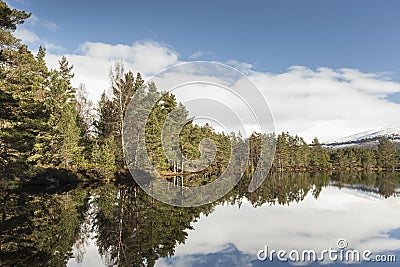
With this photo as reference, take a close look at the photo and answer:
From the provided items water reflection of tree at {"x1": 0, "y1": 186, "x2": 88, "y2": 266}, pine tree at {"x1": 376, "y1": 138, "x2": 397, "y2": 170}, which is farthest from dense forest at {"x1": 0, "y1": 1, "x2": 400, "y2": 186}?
pine tree at {"x1": 376, "y1": 138, "x2": 397, "y2": 170}

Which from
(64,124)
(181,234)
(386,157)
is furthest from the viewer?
(386,157)

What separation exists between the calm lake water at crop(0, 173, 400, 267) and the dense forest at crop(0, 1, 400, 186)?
3.89 metres

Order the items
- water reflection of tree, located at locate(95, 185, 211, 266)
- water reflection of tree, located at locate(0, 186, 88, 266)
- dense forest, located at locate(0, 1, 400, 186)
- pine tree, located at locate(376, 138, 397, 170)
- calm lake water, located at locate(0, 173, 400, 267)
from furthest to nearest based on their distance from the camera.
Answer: pine tree, located at locate(376, 138, 397, 170)
dense forest, located at locate(0, 1, 400, 186)
water reflection of tree, located at locate(95, 185, 211, 266)
calm lake water, located at locate(0, 173, 400, 267)
water reflection of tree, located at locate(0, 186, 88, 266)

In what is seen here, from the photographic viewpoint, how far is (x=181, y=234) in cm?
1167

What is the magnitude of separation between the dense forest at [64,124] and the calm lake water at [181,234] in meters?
3.89

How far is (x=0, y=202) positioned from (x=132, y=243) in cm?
1198

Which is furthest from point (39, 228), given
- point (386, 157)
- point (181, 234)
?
point (386, 157)

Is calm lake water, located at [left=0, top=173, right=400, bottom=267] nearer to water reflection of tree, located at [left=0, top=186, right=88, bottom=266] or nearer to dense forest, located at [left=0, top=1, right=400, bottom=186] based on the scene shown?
Result: water reflection of tree, located at [left=0, top=186, right=88, bottom=266]

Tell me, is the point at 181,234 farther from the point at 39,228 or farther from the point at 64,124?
the point at 64,124

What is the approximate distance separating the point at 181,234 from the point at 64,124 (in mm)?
22618

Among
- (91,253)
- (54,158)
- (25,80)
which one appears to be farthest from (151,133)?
(91,253)

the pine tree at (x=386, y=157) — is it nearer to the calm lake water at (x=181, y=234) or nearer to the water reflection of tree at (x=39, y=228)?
the calm lake water at (x=181, y=234)

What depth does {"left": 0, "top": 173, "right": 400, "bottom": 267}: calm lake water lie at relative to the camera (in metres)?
8.77

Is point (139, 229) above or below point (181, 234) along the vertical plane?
above
